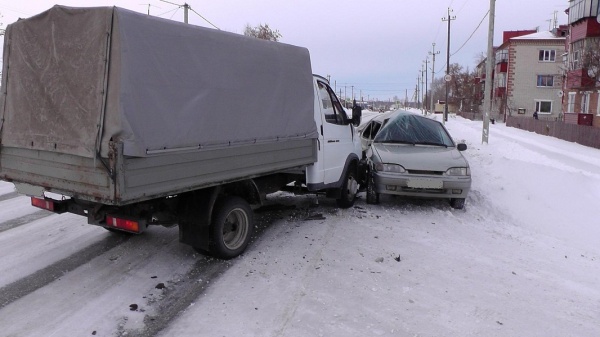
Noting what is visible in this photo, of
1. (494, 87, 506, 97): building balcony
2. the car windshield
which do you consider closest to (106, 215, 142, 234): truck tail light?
the car windshield

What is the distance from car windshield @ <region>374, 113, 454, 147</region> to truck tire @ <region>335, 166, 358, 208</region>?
5.31 ft

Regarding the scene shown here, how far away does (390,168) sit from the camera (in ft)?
25.8

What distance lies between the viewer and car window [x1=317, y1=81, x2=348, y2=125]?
281 inches

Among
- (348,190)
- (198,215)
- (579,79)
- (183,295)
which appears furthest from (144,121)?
(579,79)

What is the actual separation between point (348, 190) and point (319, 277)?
3.19m

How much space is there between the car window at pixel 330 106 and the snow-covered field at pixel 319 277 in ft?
4.90

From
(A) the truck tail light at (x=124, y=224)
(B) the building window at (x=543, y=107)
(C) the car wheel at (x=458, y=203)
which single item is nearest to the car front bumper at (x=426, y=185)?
(C) the car wheel at (x=458, y=203)

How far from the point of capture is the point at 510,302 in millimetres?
4363

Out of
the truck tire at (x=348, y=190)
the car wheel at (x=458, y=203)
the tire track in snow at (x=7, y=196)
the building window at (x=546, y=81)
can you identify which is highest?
the building window at (x=546, y=81)

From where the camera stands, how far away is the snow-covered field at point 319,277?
385cm

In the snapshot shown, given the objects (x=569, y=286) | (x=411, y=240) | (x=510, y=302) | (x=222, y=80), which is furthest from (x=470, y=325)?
(x=222, y=80)

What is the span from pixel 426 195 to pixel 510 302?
3.41 m

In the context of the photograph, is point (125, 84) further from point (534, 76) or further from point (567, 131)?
point (534, 76)

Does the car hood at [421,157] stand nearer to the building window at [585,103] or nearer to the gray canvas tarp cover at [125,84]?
the gray canvas tarp cover at [125,84]
